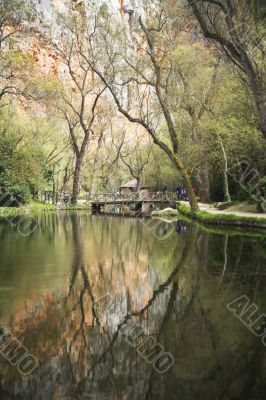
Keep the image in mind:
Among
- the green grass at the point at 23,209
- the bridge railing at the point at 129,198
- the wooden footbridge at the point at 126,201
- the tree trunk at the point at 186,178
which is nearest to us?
the tree trunk at the point at 186,178

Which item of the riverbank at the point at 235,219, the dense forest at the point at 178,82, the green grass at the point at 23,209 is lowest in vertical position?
the riverbank at the point at 235,219

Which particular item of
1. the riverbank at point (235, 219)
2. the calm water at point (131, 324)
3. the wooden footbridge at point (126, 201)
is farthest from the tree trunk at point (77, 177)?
the calm water at point (131, 324)

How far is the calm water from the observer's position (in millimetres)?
4367

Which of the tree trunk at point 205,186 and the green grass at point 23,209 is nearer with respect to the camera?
the green grass at point 23,209

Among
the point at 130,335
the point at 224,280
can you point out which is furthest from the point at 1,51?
the point at 130,335

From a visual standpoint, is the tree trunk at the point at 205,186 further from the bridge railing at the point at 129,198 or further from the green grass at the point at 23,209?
the green grass at the point at 23,209

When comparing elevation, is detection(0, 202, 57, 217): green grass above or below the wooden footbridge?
below

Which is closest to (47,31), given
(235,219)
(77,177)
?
(77,177)

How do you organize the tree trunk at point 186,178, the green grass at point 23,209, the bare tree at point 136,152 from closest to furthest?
the tree trunk at point 186,178, the green grass at point 23,209, the bare tree at point 136,152

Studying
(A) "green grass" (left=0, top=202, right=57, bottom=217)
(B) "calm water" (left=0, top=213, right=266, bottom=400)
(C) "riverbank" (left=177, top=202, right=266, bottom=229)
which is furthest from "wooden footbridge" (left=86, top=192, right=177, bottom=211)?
(B) "calm water" (left=0, top=213, right=266, bottom=400)

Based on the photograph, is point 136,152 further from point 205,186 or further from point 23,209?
point 23,209

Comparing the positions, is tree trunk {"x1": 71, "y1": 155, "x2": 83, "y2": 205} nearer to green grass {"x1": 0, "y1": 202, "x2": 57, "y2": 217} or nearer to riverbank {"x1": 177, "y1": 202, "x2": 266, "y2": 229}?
green grass {"x1": 0, "y1": 202, "x2": 57, "y2": 217}

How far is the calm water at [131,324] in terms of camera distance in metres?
4.37

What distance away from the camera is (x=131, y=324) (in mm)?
6215
